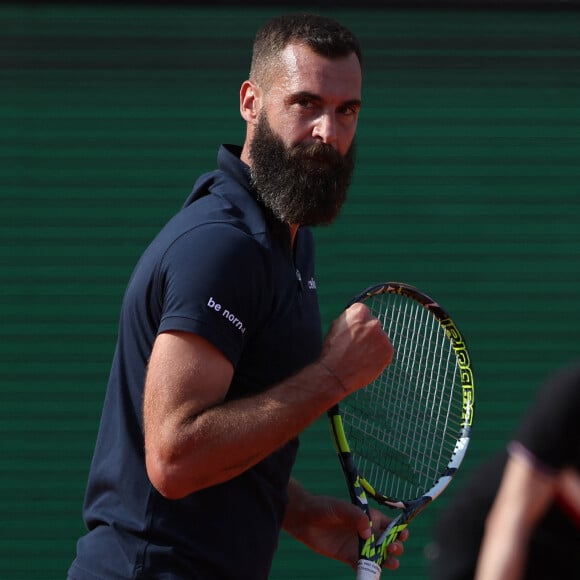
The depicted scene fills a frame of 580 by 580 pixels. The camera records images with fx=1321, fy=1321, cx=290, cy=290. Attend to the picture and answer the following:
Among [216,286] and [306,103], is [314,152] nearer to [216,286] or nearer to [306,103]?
[306,103]

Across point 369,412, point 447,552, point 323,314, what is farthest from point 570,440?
point 323,314

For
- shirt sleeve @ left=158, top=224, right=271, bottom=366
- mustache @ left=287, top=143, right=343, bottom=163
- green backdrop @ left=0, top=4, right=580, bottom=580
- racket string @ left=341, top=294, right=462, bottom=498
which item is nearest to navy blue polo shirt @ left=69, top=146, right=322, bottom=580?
shirt sleeve @ left=158, top=224, right=271, bottom=366

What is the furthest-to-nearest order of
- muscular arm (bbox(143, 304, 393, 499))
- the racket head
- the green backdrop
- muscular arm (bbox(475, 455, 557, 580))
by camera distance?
the green backdrop < the racket head < muscular arm (bbox(143, 304, 393, 499)) < muscular arm (bbox(475, 455, 557, 580))

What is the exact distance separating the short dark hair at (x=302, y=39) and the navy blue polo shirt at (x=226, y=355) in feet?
1.26

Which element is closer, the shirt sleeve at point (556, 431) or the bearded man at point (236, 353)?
the shirt sleeve at point (556, 431)

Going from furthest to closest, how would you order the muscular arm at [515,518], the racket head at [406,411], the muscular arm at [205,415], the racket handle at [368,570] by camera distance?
1. the racket head at [406,411]
2. the racket handle at [368,570]
3. the muscular arm at [205,415]
4. the muscular arm at [515,518]

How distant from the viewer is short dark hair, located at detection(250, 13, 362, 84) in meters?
2.93

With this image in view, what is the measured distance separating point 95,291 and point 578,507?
3198 mm

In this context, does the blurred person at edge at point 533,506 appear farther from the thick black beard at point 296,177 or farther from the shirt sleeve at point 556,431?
the thick black beard at point 296,177

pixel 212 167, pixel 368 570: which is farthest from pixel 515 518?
pixel 212 167

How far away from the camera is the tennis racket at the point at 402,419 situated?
312cm

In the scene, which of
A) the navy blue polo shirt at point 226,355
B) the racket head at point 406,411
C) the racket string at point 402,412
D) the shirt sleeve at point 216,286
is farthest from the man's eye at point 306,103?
the racket string at point 402,412

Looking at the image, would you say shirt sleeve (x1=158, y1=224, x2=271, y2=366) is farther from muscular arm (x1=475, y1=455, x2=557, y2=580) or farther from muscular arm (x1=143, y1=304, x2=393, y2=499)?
muscular arm (x1=475, y1=455, x2=557, y2=580)

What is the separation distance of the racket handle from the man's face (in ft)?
2.55
